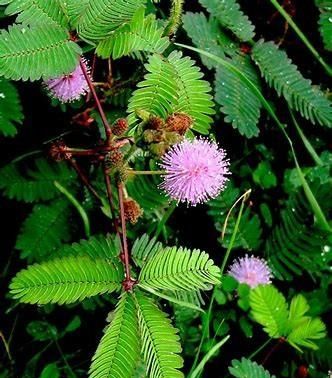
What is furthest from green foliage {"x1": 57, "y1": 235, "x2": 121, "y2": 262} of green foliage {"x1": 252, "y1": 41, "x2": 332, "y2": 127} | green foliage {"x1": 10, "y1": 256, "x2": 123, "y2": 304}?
green foliage {"x1": 252, "y1": 41, "x2": 332, "y2": 127}

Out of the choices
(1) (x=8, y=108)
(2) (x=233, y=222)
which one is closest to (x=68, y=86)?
(1) (x=8, y=108)

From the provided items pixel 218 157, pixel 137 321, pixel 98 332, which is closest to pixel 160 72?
pixel 218 157

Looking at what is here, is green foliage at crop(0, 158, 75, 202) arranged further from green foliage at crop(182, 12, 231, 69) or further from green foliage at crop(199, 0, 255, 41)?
green foliage at crop(199, 0, 255, 41)

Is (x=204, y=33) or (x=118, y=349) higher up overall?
(x=204, y=33)

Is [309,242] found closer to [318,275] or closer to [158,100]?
[318,275]

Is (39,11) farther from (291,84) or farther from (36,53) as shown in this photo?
(291,84)

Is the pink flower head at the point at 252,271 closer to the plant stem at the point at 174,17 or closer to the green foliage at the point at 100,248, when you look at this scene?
the green foliage at the point at 100,248
